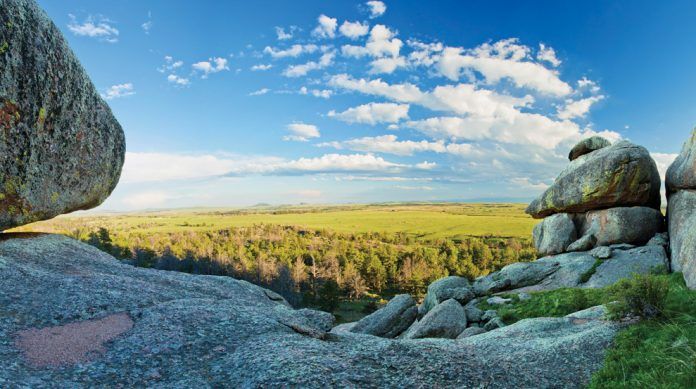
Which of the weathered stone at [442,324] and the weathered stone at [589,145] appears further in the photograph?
the weathered stone at [589,145]

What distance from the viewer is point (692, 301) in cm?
1950

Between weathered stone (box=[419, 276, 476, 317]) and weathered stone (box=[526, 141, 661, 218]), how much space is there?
61.2ft

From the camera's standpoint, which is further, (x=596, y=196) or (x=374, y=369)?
(x=596, y=196)

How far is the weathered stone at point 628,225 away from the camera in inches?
1729

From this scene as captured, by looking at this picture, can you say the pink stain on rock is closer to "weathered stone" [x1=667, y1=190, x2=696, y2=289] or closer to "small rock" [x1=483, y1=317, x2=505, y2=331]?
"small rock" [x1=483, y1=317, x2=505, y2=331]

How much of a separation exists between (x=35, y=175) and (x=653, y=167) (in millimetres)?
59468

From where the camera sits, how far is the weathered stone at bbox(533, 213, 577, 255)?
49125mm

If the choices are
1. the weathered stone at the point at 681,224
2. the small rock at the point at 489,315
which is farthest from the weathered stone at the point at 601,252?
the small rock at the point at 489,315

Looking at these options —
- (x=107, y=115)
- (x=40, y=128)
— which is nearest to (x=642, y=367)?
(x=40, y=128)

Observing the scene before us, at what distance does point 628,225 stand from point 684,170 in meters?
10.3

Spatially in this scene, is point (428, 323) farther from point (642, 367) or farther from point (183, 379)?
point (183, 379)

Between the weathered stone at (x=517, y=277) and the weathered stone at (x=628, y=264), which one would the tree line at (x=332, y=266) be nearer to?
the weathered stone at (x=517, y=277)

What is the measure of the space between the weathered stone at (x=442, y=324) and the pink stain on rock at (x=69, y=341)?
Answer: 21.5 m

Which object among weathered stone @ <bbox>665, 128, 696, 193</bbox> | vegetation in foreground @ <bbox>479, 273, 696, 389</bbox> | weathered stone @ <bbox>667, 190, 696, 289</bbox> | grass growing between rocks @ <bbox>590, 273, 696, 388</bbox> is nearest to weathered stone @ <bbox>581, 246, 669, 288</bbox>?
weathered stone @ <bbox>667, 190, 696, 289</bbox>
